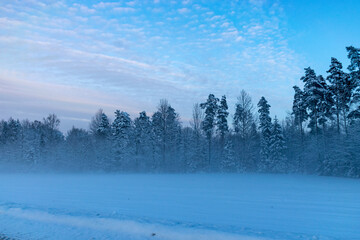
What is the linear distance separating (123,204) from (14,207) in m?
5.25

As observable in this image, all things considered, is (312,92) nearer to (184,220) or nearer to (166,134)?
(166,134)

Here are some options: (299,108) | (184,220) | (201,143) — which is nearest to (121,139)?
(201,143)

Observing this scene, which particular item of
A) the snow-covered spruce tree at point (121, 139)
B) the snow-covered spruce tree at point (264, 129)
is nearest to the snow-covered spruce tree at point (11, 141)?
the snow-covered spruce tree at point (121, 139)

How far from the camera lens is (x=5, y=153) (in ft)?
223

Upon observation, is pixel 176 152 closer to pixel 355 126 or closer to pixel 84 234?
pixel 355 126

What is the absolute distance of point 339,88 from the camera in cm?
3762

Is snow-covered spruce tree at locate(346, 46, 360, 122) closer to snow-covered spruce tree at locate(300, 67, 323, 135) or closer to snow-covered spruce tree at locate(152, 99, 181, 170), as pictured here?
snow-covered spruce tree at locate(300, 67, 323, 135)

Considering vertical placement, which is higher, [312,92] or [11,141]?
[312,92]

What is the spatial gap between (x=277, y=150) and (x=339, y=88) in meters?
17.3

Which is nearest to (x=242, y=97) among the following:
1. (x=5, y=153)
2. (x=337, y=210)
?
(x=337, y=210)

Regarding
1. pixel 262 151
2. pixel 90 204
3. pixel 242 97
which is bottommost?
pixel 90 204

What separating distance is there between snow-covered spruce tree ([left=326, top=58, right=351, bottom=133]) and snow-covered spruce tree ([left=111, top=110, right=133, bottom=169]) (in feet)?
127

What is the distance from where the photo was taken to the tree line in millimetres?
42156

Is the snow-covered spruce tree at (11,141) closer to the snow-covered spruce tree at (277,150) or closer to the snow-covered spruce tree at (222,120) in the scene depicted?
the snow-covered spruce tree at (222,120)
